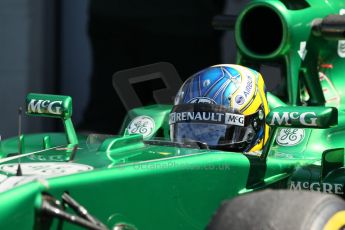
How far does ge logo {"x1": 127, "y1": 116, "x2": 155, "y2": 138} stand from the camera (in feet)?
12.6

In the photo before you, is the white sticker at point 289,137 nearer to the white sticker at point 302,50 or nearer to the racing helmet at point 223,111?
the racing helmet at point 223,111

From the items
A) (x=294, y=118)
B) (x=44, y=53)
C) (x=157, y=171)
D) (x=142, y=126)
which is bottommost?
(x=44, y=53)

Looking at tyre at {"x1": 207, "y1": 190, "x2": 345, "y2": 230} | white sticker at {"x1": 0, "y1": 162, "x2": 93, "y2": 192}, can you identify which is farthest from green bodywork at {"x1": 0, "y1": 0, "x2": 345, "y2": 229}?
tyre at {"x1": 207, "y1": 190, "x2": 345, "y2": 230}

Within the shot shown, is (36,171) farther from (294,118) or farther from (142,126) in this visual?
(142,126)

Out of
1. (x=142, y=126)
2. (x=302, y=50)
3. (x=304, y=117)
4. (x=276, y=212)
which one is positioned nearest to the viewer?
(x=276, y=212)

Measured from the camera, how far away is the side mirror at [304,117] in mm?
2893

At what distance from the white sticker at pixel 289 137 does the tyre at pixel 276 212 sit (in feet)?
3.69

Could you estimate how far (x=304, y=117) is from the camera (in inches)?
114

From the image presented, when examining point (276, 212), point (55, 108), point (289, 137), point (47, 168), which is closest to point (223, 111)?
point (289, 137)

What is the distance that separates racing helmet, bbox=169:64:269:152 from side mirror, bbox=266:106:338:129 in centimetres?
37

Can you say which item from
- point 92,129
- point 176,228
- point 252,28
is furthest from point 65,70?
point 176,228

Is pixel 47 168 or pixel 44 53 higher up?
pixel 47 168

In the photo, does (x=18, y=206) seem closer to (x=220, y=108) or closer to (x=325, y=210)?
(x=325, y=210)

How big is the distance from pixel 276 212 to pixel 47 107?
4.12ft
